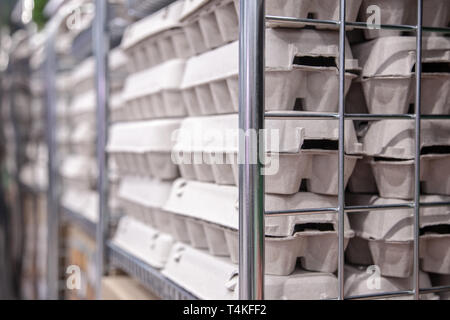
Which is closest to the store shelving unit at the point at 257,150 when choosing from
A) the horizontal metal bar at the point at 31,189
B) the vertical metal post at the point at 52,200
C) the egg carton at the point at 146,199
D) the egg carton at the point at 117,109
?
the egg carton at the point at 146,199

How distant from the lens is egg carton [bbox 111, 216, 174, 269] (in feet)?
5.12

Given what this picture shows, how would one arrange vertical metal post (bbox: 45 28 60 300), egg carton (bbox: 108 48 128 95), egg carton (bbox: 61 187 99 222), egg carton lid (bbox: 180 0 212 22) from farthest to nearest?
vertical metal post (bbox: 45 28 60 300) → egg carton (bbox: 61 187 99 222) → egg carton (bbox: 108 48 128 95) → egg carton lid (bbox: 180 0 212 22)

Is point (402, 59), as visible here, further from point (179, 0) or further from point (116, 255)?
point (116, 255)

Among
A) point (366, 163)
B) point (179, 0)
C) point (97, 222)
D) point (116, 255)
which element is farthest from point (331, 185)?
point (97, 222)

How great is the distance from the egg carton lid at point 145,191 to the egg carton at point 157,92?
0.19m

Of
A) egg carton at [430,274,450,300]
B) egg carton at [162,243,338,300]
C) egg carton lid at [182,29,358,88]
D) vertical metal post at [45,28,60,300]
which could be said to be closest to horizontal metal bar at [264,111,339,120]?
egg carton lid at [182,29,358,88]

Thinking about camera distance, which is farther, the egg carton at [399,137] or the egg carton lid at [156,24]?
the egg carton lid at [156,24]

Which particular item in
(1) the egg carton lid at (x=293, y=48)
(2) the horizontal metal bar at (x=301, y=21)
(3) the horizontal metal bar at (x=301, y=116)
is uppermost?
(2) the horizontal metal bar at (x=301, y=21)

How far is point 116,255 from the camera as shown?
189 cm

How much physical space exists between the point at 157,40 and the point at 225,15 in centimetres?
44

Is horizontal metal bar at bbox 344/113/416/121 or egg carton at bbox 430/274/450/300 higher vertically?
horizontal metal bar at bbox 344/113/416/121

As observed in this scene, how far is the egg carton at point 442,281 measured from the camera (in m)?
1.23

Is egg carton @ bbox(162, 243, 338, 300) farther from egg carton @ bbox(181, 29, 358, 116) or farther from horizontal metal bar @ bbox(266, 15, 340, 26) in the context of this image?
horizontal metal bar @ bbox(266, 15, 340, 26)

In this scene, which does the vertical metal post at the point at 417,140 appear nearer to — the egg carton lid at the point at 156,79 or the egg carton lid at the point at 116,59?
the egg carton lid at the point at 156,79
